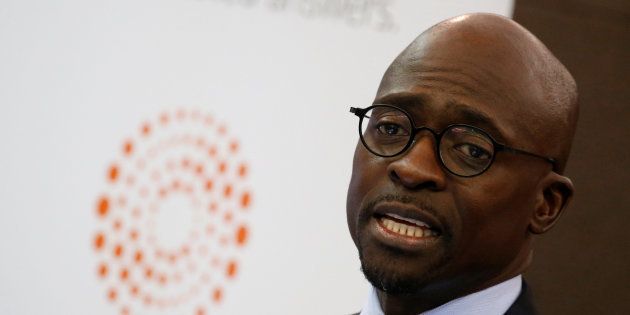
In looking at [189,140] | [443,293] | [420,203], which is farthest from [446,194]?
[189,140]

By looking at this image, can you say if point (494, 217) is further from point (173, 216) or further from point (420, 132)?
point (173, 216)

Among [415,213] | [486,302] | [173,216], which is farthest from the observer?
[173,216]

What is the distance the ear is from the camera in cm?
132

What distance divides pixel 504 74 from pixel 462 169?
14cm

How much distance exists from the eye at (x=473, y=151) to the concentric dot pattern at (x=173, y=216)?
4.23 feet

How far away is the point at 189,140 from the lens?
247 centimetres

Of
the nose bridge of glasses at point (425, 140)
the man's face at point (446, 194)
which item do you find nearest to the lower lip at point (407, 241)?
the man's face at point (446, 194)

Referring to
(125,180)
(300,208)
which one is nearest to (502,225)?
(300,208)

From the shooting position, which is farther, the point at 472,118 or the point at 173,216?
the point at 173,216

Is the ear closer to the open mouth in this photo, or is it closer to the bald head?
the bald head

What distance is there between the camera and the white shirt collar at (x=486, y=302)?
4.30 ft

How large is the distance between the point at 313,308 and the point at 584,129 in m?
0.89

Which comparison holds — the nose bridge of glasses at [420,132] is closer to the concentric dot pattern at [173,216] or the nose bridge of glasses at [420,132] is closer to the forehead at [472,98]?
the forehead at [472,98]

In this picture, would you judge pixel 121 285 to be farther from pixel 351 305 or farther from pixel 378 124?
pixel 378 124
